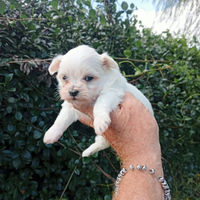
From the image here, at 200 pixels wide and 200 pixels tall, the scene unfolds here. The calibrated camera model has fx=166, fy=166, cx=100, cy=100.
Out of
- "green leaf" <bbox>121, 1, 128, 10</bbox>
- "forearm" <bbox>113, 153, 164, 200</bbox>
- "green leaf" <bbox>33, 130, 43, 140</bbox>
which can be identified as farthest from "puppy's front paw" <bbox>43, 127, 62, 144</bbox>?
"green leaf" <bbox>121, 1, 128, 10</bbox>

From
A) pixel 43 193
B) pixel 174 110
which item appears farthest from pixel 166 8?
pixel 43 193

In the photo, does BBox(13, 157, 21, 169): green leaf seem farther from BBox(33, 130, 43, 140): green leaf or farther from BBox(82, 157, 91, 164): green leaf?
BBox(82, 157, 91, 164): green leaf

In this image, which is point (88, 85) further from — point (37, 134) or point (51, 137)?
point (37, 134)

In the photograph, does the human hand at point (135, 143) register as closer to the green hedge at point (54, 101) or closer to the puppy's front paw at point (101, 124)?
the puppy's front paw at point (101, 124)

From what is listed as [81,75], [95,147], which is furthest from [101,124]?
[95,147]

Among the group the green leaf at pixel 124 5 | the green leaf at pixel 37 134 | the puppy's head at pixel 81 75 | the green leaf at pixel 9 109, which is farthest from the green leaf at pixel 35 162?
the green leaf at pixel 124 5

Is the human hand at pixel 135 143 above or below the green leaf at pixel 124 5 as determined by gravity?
below
